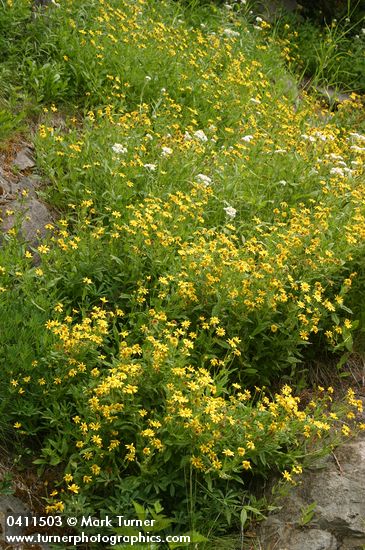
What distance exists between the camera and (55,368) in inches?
149

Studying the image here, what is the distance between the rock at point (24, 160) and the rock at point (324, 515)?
3153 mm

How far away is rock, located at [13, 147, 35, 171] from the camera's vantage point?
18.2ft

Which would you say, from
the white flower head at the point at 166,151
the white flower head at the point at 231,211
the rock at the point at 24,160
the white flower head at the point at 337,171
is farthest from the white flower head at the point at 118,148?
the white flower head at the point at 337,171

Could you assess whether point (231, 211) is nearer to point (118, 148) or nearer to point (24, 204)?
point (118, 148)

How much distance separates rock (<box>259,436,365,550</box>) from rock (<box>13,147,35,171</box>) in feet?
10.3

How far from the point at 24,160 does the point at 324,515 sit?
136 inches

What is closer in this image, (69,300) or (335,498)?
(335,498)

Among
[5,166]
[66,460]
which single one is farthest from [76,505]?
[5,166]

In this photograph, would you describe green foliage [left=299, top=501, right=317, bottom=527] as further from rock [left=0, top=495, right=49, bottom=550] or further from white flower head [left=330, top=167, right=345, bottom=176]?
white flower head [left=330, top=167, right=345, bottom=176]

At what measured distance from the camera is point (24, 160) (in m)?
5.59

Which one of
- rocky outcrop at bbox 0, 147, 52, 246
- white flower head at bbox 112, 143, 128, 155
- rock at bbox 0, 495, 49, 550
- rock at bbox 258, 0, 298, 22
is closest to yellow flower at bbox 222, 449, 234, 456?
rock at bbox 0, 495, 49, 550

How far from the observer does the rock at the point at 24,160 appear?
554 centimetres

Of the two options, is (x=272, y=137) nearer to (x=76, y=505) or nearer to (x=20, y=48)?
(x=20, y=48)

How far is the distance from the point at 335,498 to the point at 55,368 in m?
1.67
